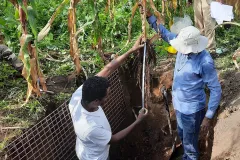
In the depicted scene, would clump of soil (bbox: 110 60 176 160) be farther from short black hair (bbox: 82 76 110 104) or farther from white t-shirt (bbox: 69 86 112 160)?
short black hair (bbox: 82 76 110 104)

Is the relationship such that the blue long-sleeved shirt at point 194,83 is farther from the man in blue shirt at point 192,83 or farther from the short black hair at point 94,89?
the short black hair at point 94,89

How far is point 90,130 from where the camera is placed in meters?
2.24

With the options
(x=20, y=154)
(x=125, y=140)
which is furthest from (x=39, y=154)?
(x=125, y=140)

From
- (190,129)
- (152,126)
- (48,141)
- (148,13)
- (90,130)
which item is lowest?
(152,126)

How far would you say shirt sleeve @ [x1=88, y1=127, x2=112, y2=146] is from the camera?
2264 millimetres

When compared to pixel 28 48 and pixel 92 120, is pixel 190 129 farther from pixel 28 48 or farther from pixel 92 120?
pixel 28 48

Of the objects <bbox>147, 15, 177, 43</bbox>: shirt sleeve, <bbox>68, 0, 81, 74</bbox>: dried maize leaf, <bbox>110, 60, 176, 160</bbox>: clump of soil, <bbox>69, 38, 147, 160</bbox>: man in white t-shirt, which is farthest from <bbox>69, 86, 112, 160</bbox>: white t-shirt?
<bbox>110, 60, 176, 160</bbox>: clump of soil

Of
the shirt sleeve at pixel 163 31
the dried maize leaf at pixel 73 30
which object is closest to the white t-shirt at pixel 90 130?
the dried maize leaf at pixel 73 30

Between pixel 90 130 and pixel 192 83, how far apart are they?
44.1 inches

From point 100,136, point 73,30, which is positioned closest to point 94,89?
point 100,136

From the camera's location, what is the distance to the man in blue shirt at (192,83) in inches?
108

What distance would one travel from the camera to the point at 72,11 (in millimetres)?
3123

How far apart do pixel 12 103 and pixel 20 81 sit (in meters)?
0.39

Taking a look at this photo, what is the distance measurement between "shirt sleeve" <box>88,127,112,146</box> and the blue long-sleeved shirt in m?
0.96
